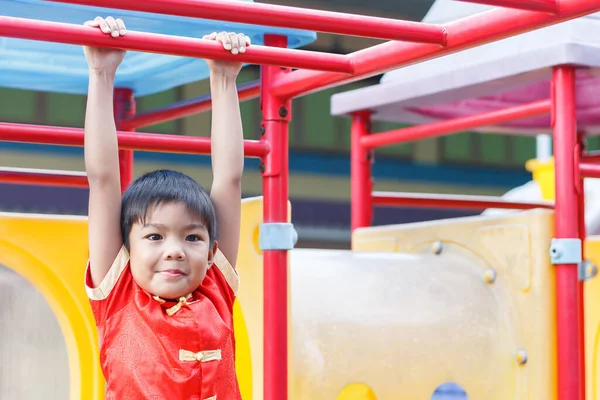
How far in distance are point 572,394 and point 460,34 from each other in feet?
3.19

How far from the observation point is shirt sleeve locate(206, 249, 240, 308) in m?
1.37

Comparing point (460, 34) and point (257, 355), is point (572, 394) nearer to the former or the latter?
point (257, 355)

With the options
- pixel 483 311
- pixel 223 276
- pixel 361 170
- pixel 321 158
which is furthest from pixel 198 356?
pixel 321 158

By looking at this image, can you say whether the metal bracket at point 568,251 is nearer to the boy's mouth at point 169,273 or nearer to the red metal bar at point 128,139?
the red metal bar at point 128,139

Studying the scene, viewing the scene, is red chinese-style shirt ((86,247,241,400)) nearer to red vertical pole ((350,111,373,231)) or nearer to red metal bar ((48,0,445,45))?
red metal bar ((48,0,445,45))

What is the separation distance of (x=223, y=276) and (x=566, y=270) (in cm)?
91

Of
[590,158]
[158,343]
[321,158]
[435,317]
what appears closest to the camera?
[158,343]

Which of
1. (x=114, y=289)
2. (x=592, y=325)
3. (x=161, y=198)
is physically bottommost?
(x=592, y=325)

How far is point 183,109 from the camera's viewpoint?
2127mm

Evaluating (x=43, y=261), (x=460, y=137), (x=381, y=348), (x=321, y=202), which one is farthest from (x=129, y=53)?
(x=460, y=137)

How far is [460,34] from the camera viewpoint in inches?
52.2

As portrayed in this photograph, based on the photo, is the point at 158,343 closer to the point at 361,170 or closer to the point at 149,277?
the point at 149,277

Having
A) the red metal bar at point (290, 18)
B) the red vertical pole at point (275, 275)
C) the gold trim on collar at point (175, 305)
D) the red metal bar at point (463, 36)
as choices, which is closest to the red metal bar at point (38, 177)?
the red vertical pole at point (275, 275)

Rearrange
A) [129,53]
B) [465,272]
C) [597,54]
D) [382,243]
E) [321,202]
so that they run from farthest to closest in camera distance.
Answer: [321,202], [382,243], [465,272], [597,54], [129,53]
